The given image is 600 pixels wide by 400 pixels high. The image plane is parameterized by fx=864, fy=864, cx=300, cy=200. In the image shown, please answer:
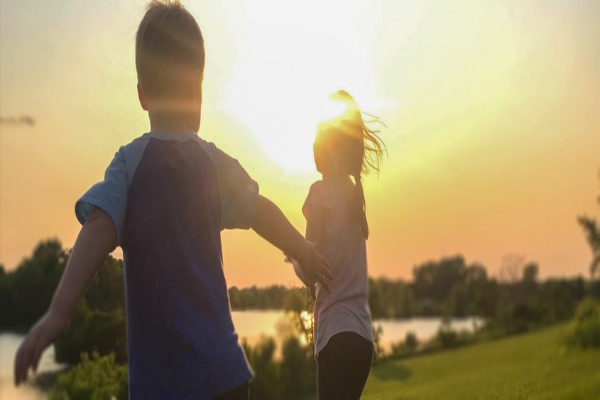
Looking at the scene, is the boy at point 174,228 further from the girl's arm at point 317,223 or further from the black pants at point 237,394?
the girl's arm at point 317,223

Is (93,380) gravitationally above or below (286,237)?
below

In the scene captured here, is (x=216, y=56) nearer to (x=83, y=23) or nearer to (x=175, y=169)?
(x=83, y=23)

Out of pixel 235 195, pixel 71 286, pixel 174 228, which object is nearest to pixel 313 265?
pixel 235 195

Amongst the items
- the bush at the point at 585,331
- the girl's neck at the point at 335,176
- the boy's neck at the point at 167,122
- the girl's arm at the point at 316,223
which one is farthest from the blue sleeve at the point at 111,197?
the bush at the point at 585,331

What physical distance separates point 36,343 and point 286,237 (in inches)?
30.5

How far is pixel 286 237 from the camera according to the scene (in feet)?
7.88

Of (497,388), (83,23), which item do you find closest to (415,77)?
(83,23)

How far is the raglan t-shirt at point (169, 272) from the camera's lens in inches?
88.4

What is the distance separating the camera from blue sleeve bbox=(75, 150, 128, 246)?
2186 millimetres

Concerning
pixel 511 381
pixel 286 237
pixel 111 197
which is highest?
pixel 111 197

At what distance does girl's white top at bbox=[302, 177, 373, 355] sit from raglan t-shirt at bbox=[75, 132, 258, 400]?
1166mm

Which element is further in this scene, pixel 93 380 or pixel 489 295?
pixel 489 295

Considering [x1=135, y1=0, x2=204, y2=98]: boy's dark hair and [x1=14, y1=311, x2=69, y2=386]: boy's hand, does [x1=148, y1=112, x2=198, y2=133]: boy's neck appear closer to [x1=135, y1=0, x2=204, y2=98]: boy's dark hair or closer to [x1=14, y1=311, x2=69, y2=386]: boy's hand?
[x1=135, y1=0, x2=204, y2=98]: boy's dark hair

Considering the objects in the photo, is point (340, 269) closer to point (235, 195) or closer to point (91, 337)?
point (235, 195)
